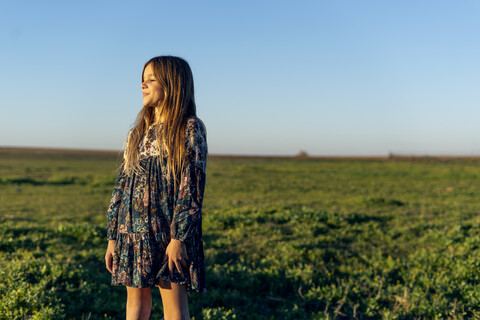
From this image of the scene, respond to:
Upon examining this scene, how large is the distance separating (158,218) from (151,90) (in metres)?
0.95

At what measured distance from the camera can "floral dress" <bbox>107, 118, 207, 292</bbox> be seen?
100 inches

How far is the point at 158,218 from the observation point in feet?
8.74

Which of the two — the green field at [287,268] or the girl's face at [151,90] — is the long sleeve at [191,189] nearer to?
the girl's face at [151,90]

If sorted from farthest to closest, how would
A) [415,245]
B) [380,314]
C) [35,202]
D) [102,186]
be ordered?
[102,186] < [35,202] < [415,245] < [380,314]

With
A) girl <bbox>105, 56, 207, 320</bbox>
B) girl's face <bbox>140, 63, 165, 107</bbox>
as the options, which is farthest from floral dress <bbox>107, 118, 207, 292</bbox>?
girl's face <bbox>140, 63, 165, 107</bbox>

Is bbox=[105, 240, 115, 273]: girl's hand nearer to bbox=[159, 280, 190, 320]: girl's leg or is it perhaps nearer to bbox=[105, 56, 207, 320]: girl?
bbox=[105, 56, 207, 320]: girl

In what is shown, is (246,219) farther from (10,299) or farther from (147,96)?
(147,96)

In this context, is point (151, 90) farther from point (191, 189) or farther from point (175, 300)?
point (175, 300)

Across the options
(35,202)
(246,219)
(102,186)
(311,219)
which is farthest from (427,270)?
(102,186)

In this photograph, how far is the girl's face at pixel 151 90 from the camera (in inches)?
110

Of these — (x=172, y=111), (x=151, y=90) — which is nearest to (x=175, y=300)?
(x=172, y=111)

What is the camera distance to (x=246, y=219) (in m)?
10.4

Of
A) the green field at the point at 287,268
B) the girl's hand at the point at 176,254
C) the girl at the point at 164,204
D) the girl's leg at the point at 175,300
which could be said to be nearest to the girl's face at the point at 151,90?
the girl at the point at 164,204

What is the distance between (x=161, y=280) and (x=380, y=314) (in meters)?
3.97
